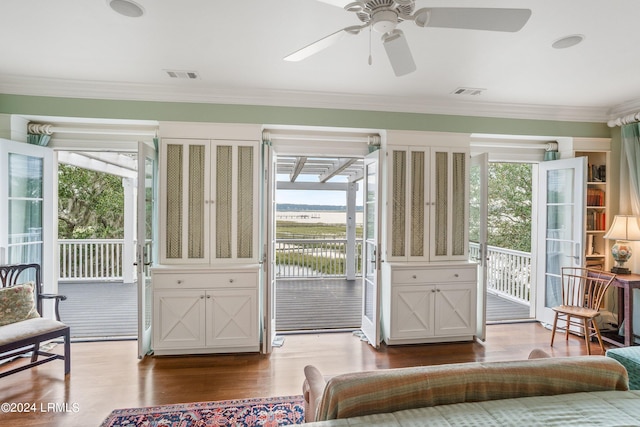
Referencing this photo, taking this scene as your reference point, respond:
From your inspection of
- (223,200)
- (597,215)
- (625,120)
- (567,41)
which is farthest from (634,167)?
(223,200)

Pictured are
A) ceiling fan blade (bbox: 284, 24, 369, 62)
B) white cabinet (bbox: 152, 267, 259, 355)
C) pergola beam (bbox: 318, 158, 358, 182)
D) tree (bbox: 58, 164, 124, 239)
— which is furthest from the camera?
tree (bbox: 58, 164, 124, 239)

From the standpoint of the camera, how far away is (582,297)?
12.1 feet

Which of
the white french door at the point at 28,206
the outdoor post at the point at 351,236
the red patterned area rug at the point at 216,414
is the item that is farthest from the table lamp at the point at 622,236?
the white french door at the point at 28,206

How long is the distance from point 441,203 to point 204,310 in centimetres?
266

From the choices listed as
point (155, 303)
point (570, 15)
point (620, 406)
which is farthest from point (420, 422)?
point (155, 303)

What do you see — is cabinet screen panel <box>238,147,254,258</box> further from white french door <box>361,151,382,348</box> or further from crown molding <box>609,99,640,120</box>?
crown molding <box>609,99,640,120</box>

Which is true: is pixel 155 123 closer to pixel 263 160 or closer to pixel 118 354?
pixel 263 160

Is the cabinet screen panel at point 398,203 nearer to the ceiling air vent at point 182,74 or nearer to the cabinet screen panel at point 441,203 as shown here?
the cabinet screen panel at point 441,203

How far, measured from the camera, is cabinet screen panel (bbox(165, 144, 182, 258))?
3258 mm

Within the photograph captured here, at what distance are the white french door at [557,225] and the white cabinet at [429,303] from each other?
130cm

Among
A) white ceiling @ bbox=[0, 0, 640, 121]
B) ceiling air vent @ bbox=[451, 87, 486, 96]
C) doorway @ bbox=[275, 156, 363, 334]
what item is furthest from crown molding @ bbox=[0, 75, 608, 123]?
doorway @ bbox=[275, 156, 363, 334]

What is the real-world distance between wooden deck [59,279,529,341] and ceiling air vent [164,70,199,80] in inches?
109

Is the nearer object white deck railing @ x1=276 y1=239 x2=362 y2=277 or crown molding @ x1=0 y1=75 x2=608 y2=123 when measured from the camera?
crown molding @ x1=0 y1=75 x2=608 y2=123

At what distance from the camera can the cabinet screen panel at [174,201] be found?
128 inches
